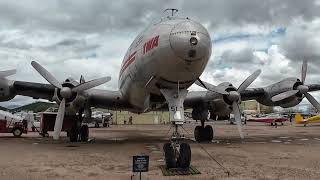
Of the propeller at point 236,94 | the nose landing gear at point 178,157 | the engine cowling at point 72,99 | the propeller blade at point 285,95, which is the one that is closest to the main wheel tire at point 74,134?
the engine cowling at point 72,99

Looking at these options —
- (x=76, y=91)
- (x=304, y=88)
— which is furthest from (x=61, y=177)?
(x=304, y=88)

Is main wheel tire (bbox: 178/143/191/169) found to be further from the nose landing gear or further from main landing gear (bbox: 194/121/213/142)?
main landing gear (bbox: 194/121/213/142)

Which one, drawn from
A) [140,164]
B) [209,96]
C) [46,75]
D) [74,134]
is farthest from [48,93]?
[140,164]

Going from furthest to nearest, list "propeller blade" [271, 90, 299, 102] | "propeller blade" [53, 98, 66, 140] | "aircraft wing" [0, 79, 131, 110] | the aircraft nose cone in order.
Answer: "propeller blade" [271, 90, 299, 102]
"aircraft wing" [0, 79, 131, 110]
"propeller blade" [53, 98, 66, 140]
the aircraft nose cone

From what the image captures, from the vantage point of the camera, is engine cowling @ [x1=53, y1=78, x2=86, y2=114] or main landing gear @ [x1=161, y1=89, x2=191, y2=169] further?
engine cowling @ [x1=53, y1=78, x2=86, y2=114]

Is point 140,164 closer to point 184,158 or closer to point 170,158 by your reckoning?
point 170,158

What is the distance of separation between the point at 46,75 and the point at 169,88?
811cm

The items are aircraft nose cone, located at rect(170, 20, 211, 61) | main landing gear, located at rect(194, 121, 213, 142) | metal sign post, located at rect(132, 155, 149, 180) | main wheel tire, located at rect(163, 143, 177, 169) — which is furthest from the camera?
main landing gear, located at rect(194, 121, 213, 142)

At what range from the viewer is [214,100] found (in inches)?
770

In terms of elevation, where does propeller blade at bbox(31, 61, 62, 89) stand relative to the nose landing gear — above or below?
above

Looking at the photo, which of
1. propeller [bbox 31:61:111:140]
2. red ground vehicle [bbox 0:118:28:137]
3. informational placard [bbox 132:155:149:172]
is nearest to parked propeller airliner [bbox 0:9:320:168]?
propeller [bbox 31:61:111:140]

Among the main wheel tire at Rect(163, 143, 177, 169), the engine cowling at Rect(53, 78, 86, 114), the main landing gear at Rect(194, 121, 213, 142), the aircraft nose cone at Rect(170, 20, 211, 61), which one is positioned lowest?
the main wheel tire at Rect(163, 143, 177, 169)

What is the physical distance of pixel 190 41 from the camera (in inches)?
430

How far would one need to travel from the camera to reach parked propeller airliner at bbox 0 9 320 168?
438 inches
